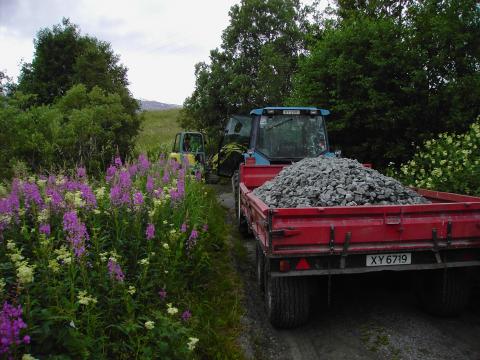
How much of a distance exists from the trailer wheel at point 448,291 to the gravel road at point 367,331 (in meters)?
0.14

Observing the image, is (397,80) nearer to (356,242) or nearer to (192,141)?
(356,242)

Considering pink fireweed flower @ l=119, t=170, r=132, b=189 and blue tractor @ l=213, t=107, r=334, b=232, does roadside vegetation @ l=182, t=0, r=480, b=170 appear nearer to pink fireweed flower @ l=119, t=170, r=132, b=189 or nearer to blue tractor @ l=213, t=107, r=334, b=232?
blue tractor @ l=213, t=107, r=334, b=232

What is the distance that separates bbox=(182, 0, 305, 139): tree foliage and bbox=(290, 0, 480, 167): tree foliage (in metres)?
12.2

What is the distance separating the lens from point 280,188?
531 centimetres

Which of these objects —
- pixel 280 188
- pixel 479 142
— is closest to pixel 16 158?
pixel 280 188

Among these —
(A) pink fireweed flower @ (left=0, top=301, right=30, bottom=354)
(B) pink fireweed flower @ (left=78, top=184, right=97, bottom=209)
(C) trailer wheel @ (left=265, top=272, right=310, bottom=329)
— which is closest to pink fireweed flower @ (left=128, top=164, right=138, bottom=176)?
(B) pink fireweed flower @ (left=78, top=184, right=97, bottom=209)

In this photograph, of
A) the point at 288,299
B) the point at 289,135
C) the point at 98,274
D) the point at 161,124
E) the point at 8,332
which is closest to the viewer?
the point at 8,332

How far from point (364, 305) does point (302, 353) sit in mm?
1366

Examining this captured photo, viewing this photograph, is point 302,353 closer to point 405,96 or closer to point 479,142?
point 479,142

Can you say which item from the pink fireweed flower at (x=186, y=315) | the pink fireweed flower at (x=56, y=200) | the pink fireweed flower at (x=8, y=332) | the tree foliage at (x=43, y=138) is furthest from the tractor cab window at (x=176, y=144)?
the pink fireweed flower at (x=8, y=332)

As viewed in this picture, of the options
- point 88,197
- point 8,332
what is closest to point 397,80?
point 88,197

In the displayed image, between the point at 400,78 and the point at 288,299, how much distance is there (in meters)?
7.57

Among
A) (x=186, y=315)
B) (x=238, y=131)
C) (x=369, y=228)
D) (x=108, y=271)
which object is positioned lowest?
(x=186, y=315)

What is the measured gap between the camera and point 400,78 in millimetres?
9867
